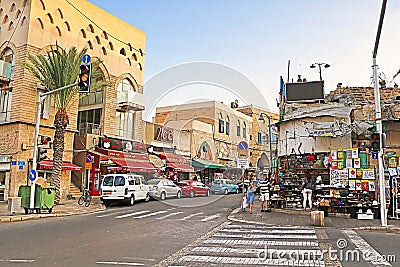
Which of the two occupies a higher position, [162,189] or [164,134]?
[164,134]

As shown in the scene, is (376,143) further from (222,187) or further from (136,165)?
(222,187)

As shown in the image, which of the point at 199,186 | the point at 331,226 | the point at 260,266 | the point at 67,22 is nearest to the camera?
the point at 260,266

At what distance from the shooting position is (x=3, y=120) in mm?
25125

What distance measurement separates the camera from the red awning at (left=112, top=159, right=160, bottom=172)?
1126 inches

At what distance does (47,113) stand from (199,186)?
40.5 feet

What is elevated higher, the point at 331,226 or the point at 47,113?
the point at 47,113

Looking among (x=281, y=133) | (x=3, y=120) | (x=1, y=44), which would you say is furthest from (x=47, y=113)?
(x=281, y=133)

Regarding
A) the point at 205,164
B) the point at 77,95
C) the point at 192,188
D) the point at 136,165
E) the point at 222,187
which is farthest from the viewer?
the point at 205,164

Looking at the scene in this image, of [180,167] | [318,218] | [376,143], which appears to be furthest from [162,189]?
[376,143]

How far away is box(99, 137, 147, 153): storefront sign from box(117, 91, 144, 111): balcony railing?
9.49 feet

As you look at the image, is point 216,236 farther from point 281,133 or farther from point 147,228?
point 281,133

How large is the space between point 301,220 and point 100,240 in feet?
28.5

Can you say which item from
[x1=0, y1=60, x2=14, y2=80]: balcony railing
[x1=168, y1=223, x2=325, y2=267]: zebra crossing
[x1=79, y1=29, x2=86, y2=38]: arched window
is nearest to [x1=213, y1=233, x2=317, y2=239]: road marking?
[x1=168, y1=223, x2=325, y2=267]: zebra crossing

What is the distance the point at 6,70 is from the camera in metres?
25.4
